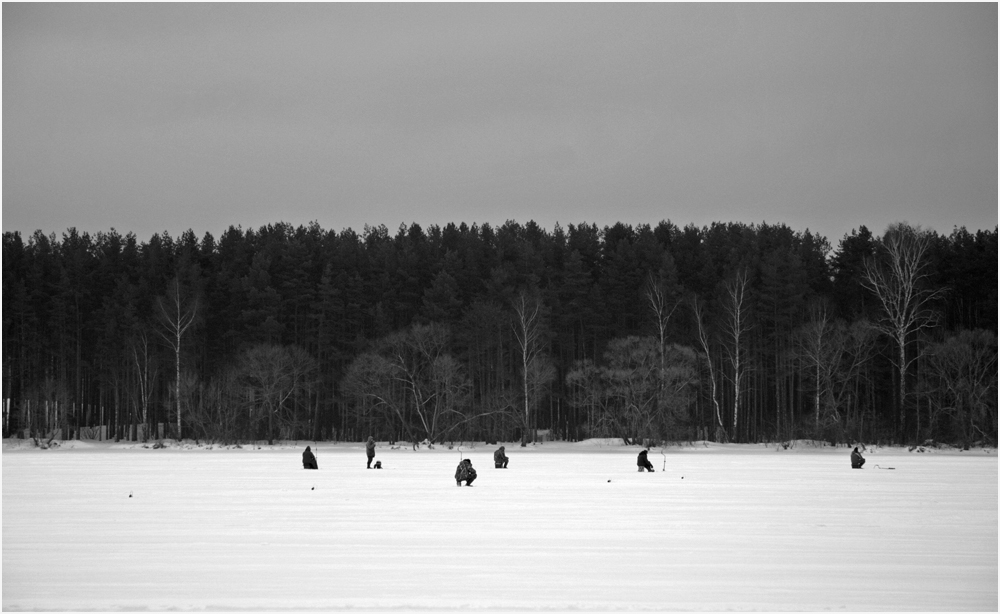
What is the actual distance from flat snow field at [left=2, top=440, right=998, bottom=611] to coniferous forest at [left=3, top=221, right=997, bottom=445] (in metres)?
38.9

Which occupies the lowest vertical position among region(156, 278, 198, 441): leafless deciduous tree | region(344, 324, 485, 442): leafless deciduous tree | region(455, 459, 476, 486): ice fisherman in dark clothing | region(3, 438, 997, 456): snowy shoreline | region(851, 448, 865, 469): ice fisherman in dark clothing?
region(3, 438, 997, 456): snowy shoreline

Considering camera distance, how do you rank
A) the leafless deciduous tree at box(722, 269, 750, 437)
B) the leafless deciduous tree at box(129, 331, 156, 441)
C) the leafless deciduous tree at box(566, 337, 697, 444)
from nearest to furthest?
the leafless deciduous tree at box(566, 337, 697, 444) → the leafless deciduous tree at box(722, 269, 750, 437) → the leafless deciduous tree at box(129, 331, 156, 441)

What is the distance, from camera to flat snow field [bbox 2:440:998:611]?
12.5 m

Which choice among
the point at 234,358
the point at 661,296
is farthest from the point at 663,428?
the point at 234,358

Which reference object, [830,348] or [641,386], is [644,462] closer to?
[641,386]

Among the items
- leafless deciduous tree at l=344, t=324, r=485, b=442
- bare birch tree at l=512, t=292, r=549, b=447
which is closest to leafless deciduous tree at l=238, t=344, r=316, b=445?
leafless deciduous tree at l=344, t=324, r=485, b=442

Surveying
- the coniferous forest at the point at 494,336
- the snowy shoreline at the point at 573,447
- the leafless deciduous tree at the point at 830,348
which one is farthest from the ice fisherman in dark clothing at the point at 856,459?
the leafless deciduous tree at the point at 830,348

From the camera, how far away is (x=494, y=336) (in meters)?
83.2

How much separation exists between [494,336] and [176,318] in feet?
81.3

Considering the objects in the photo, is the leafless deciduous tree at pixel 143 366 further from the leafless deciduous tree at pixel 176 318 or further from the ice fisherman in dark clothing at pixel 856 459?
the ice fisherman in dark clothing at pixel 856 459

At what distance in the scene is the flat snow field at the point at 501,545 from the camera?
1248 centimetres

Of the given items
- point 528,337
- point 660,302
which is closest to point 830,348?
point 660,302

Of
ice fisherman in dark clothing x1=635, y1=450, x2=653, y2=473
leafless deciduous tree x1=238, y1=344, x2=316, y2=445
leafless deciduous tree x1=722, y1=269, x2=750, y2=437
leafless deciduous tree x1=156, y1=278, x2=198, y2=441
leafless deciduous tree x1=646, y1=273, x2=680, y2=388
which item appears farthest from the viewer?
leafless deciduous tree x1=646, y1=273, x2=680, y2=388

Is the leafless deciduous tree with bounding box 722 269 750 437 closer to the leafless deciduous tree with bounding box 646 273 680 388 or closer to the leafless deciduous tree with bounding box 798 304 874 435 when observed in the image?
the leafless deciduous tree with bounding box 646 273 680 388
